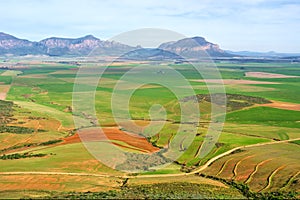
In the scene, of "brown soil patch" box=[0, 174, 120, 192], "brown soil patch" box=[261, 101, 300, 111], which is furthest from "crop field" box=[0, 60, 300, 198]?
"brown soil patch" box=[261, 101, 300, 111]

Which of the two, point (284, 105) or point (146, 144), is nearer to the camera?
point (146, 144)

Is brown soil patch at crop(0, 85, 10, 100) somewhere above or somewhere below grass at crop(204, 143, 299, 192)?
below

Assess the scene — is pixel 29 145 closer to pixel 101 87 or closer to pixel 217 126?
pixel 217 126

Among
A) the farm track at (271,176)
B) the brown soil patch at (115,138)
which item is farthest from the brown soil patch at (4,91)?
the farm track at (271,176)

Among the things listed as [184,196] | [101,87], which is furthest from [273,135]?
[101,87]

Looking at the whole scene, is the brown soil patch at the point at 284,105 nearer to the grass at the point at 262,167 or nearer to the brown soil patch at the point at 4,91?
the grass at the point at 262,167

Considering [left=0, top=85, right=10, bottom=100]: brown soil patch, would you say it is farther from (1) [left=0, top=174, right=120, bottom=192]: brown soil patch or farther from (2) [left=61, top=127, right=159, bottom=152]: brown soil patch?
(1) [left=0, top=174, right=120, bottom=192]: brown soil patch

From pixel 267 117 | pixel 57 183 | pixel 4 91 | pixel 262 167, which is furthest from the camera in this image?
pixel 4 91

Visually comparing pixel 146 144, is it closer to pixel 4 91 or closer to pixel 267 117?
pixel 267 117

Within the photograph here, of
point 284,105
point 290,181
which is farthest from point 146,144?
point 284,105

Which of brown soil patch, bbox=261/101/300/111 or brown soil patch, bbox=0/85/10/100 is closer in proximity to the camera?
brown soil patch, bbox=261/101/300/111
